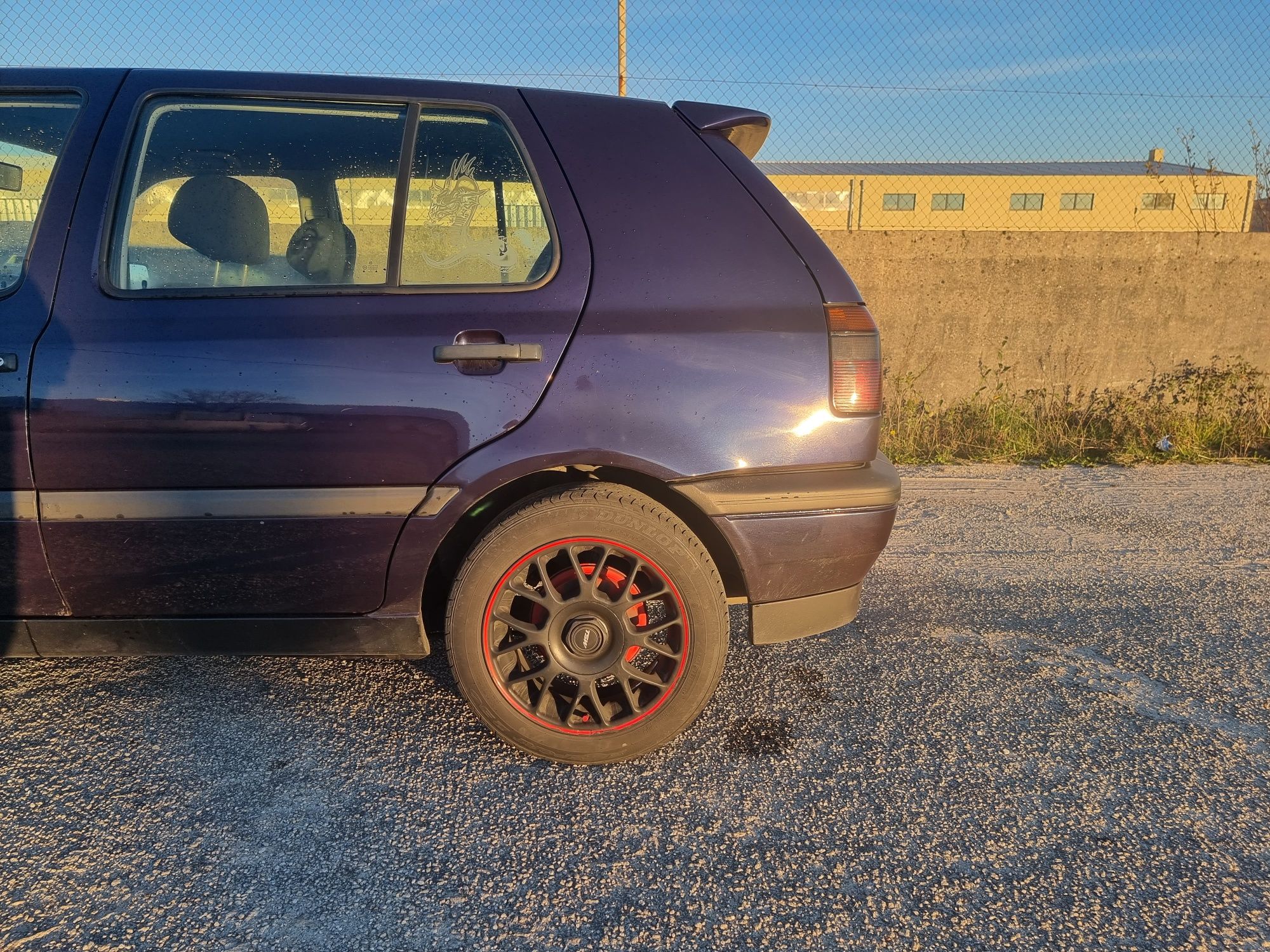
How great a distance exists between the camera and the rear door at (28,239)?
2.17 m

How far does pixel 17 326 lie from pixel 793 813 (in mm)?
2392

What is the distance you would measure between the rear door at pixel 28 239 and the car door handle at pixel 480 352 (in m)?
1.05

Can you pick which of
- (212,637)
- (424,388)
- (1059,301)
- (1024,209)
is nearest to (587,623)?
(424,388)

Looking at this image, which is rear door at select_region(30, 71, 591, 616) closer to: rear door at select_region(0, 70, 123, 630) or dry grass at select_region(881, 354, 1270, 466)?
rear door at select_region(0, 70, 123, 630)

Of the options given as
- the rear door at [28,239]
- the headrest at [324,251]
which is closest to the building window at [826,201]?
the headrest at [324,251]

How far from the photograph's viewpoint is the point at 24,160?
240 centimetres

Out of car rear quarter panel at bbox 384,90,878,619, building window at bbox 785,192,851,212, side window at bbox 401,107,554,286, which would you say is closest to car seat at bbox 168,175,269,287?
side window at bbox 401,107,554,286

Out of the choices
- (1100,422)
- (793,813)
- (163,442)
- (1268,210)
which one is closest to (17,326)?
(163,442)

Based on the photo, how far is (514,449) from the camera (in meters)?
2.21

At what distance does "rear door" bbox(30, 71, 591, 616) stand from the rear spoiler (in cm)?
48

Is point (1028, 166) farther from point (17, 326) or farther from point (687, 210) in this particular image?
point (17, 326)

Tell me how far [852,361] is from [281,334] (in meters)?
1.55

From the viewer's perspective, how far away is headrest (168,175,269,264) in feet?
7.72

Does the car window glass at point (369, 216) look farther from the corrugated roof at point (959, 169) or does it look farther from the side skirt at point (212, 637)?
the corrugated roof at point (959, 169)
